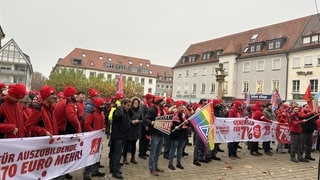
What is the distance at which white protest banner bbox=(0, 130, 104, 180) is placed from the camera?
5.04 m

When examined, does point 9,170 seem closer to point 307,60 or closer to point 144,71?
point 307,60

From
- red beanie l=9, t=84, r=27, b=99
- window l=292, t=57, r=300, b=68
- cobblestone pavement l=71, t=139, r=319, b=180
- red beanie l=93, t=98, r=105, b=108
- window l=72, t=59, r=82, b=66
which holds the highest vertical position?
window l=72, t=59, r=82, b=66

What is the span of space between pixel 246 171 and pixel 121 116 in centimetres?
379

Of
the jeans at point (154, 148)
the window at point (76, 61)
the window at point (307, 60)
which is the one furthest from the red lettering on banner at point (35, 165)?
the window at point (76, 61)

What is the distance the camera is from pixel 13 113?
5.44 meters

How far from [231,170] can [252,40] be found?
46399 mm

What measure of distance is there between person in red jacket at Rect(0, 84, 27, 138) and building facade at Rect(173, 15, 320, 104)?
38.1 m

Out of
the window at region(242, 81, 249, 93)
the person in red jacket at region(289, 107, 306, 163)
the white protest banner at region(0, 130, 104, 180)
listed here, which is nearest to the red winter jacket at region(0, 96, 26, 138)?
the white protest banner at region(0, 130, 104, 180)

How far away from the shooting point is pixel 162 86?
346 ft

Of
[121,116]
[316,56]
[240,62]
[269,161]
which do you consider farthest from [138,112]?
[240,62]

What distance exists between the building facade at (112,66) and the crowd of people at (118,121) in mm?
69541

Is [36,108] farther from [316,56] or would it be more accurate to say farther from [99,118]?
[316,56]

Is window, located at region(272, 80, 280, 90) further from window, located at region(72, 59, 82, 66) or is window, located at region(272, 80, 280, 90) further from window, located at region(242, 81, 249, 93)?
window, located at region(72, 59, 82, 66)

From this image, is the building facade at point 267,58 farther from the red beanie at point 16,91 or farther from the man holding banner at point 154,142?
the red beanie at point 16,91
